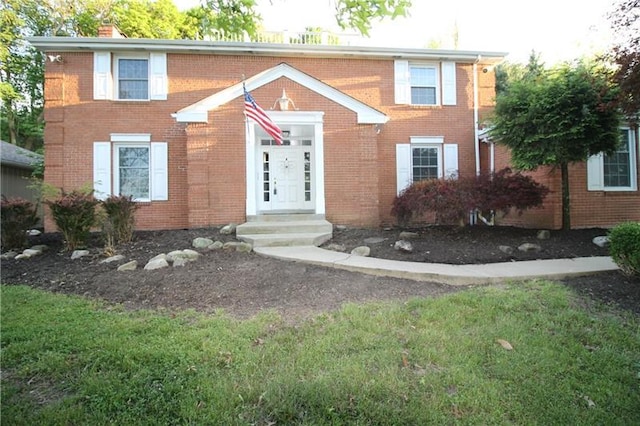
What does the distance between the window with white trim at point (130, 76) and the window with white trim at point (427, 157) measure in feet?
26.3

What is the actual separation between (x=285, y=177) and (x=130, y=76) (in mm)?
5917

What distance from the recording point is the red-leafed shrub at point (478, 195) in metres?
8.40

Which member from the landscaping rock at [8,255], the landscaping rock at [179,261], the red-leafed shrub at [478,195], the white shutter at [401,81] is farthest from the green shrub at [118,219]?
the white shutter at [401,81]

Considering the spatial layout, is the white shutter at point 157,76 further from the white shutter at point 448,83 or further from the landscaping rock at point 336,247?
the white shutter at point 448,83

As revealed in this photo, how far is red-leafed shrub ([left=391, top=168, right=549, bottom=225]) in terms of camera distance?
331 inches

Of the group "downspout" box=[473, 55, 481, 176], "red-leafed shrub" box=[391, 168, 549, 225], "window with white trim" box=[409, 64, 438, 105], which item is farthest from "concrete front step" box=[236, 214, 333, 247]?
"downspout" box=[473, 55, 481, 176]

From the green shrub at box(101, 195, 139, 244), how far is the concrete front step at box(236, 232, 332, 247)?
8.06 feet

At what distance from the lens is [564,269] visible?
580 cm

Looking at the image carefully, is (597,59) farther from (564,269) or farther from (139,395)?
(139,395)

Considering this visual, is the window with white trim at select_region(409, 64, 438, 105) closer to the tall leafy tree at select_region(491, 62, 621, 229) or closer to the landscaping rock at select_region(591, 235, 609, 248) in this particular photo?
the tall leafy tree at select_region(491, 62, 621, 229)

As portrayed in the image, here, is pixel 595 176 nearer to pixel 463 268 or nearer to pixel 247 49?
pixel 463 268

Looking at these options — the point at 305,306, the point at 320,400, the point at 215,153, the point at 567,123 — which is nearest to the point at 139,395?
the point at 320,400

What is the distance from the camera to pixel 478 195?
332 inches

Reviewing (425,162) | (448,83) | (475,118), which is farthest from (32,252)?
(475,118)
